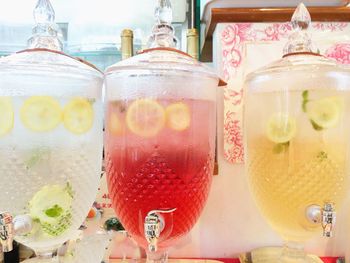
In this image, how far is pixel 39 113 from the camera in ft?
2.00

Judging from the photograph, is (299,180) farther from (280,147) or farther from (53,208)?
(53,208)

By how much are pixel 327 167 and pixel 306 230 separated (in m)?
0.13

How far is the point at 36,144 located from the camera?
615 mm

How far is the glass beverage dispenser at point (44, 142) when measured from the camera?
24.0 inches

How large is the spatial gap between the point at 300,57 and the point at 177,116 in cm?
29

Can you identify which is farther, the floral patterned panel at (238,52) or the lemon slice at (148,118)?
the floral patterned panel at (238,52)

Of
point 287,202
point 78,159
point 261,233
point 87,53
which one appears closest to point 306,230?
point 287,202

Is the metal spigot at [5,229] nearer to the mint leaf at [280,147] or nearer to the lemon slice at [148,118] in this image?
the lemon slice at [148,118]

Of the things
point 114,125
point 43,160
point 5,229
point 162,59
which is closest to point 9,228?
point 5,229

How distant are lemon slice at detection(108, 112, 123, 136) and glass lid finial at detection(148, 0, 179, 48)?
0.16 meters

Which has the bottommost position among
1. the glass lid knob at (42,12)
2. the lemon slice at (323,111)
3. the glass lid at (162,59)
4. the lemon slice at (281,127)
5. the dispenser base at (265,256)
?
the dispenser base at (265,256)

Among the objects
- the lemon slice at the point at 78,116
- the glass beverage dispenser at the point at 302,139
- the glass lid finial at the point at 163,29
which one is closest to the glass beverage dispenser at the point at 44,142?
the lemon slice at the point at 78,116

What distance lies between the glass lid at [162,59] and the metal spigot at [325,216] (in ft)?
0.96

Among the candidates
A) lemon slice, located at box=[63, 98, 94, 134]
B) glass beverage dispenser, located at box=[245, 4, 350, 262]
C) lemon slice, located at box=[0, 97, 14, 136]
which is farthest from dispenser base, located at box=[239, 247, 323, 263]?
lemon slice, located at box=[0, 97, 14, 136]
